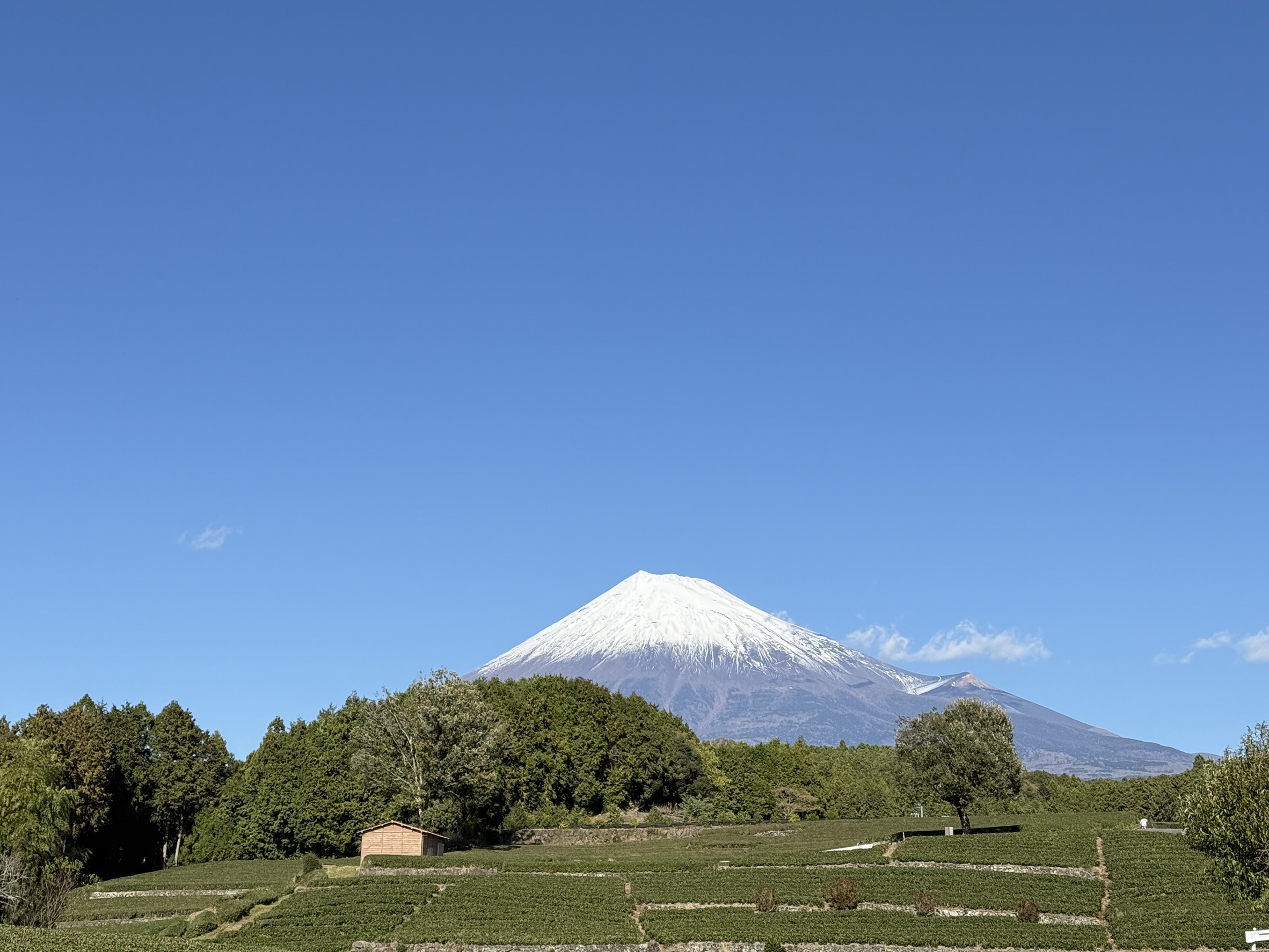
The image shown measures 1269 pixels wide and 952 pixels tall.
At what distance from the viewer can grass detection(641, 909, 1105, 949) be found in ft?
181

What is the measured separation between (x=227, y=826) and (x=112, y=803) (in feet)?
38.9

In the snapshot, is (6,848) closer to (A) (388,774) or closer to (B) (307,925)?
(B) (307,925)

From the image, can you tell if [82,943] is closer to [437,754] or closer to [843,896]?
[843,896]

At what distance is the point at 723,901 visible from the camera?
63469 millimetres

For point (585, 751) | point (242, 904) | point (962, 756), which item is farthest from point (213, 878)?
point (962, 756)

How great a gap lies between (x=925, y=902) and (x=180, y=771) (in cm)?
7778

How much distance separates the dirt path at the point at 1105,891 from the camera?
2192 inches

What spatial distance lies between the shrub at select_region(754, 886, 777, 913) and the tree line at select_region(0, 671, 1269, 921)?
24.5 m

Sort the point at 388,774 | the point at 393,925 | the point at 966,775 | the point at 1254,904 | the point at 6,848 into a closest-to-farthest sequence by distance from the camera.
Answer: the point at 1254,904 < the point at 393,925 < the point at 6,848 < the point at 966,775 < the point at 388,774

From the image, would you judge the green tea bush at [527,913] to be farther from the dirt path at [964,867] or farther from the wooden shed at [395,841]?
the dirt path at [964,867]

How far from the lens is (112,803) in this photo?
98562 mm

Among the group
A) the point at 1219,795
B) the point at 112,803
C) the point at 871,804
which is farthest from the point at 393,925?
the point at 871,804

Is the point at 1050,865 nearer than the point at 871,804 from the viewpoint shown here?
Yes

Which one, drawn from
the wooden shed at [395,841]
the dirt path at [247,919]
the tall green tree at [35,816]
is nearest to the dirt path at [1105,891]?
the wooden shed at [395,841]
